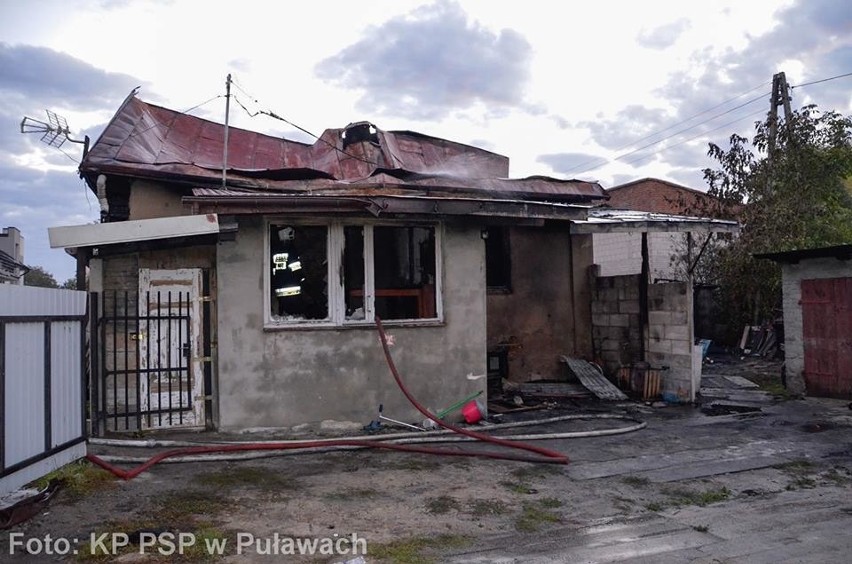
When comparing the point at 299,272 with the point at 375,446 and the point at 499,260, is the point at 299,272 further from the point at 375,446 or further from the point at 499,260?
the point at 499,260

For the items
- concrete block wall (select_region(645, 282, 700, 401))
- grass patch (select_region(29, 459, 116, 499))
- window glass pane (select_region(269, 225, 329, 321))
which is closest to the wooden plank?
concrete block wall (select_region(645, 282, 700, 401))

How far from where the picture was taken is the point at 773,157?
57.7ft

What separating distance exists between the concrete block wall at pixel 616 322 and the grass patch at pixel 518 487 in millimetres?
6222

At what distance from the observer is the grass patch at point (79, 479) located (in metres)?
5.46

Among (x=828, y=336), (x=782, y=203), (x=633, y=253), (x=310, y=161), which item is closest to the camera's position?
(x=828, y=336)

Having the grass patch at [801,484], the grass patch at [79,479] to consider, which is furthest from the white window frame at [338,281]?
the grass patch at [801,484]

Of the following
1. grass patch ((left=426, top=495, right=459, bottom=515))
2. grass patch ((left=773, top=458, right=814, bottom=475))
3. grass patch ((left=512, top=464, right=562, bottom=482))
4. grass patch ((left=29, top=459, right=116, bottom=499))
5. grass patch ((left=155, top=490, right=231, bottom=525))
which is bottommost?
grass patch ((left=773, top=458, right=814, bottom=475))

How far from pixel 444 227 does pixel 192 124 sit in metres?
6.05

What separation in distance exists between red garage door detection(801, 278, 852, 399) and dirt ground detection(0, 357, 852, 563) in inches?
108

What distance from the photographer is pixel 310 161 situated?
12.8 meters

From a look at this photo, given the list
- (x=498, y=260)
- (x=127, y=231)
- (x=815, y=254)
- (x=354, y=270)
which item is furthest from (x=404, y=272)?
(x=815, y=254)

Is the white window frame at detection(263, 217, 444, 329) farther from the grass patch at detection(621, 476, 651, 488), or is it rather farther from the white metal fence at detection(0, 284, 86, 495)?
the grass patch at detection(621, 476, 651, 488)

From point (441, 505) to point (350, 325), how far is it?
3473mm

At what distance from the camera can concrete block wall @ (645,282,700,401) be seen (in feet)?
34.2
